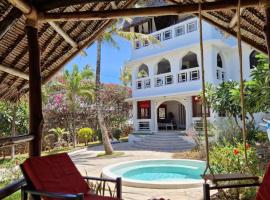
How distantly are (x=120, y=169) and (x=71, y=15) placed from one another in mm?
7332

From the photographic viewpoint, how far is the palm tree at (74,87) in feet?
63.6

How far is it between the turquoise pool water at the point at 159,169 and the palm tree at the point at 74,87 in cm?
852

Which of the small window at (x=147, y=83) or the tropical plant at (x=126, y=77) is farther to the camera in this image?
the tropical plant at (x=126, y=77)

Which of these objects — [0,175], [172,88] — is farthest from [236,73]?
[0,175]

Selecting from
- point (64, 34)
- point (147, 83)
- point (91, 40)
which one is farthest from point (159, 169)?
point (147, 83)

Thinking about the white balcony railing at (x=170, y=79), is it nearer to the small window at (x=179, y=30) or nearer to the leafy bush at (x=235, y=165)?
the small window at (x=179, y=30)

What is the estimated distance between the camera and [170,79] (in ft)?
66.1

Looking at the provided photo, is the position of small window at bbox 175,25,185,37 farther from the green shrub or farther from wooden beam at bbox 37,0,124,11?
wooden beam at bbox 37,0,124,11

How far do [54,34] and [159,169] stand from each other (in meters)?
7.28

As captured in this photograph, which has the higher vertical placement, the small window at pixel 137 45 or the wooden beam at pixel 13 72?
the small window at pixel 137 45

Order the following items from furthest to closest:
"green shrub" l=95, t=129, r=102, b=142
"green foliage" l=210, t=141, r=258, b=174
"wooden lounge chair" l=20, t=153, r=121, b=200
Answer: "green shrub" l=95, t=129, r=102, b=142, "green foliage" l=210, t=141, r=258, b=174, "wooden lounge chair" l=20, t=153, r=121, b=200

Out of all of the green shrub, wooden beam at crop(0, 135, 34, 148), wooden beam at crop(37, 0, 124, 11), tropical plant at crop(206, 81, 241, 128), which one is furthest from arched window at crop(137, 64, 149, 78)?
wooden beam at crop(0, 135, 34, 148)

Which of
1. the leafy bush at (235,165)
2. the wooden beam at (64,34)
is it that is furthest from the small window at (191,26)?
the wooden beam at (64,34)

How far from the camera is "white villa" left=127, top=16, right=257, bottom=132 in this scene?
17953mm
